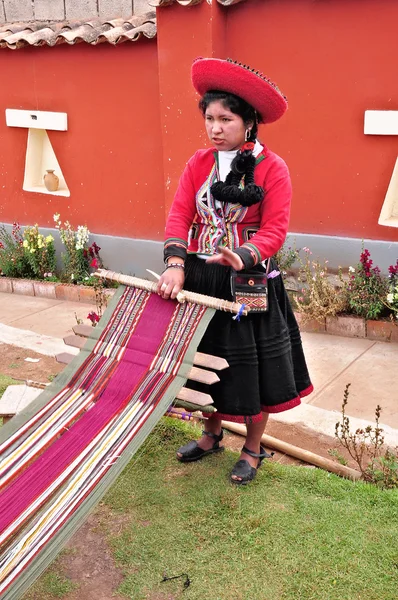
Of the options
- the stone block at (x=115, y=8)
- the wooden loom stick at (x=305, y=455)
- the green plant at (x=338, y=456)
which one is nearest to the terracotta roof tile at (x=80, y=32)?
the stone block at (x=115, y=8)

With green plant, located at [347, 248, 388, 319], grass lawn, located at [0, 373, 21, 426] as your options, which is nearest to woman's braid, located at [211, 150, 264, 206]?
grass lawn, located at [0, 373, 21, 426]

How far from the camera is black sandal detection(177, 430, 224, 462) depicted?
11.4 feet

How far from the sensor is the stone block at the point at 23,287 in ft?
23.5

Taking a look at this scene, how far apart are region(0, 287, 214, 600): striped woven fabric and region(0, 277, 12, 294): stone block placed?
14.7 feet

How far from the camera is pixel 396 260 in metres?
5.51

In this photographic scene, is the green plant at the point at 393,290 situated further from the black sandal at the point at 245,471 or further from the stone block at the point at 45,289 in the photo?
the stone block at the point at 45,289

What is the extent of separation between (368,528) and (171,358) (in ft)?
3.70

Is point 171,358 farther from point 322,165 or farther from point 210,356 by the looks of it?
point 322,165

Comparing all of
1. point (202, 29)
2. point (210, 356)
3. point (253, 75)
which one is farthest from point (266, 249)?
point (202, 29)

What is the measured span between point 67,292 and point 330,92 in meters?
3.24

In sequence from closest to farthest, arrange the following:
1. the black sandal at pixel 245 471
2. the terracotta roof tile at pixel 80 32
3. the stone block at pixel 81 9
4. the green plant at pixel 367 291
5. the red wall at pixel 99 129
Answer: the black sandal at pixel 245 471 < the green plant at pixel 367 291 < the terracotta roof tile at pixel 80 32 < the red wall at pixel 99 129 < the stone block at pixel 81 9

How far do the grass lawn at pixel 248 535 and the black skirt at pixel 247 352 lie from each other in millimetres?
406

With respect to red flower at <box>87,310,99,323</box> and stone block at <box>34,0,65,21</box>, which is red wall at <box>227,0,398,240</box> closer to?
red flower at <box>87,310,99,323</box>

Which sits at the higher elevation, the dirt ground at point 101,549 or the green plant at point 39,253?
the green plant at point 39,253
